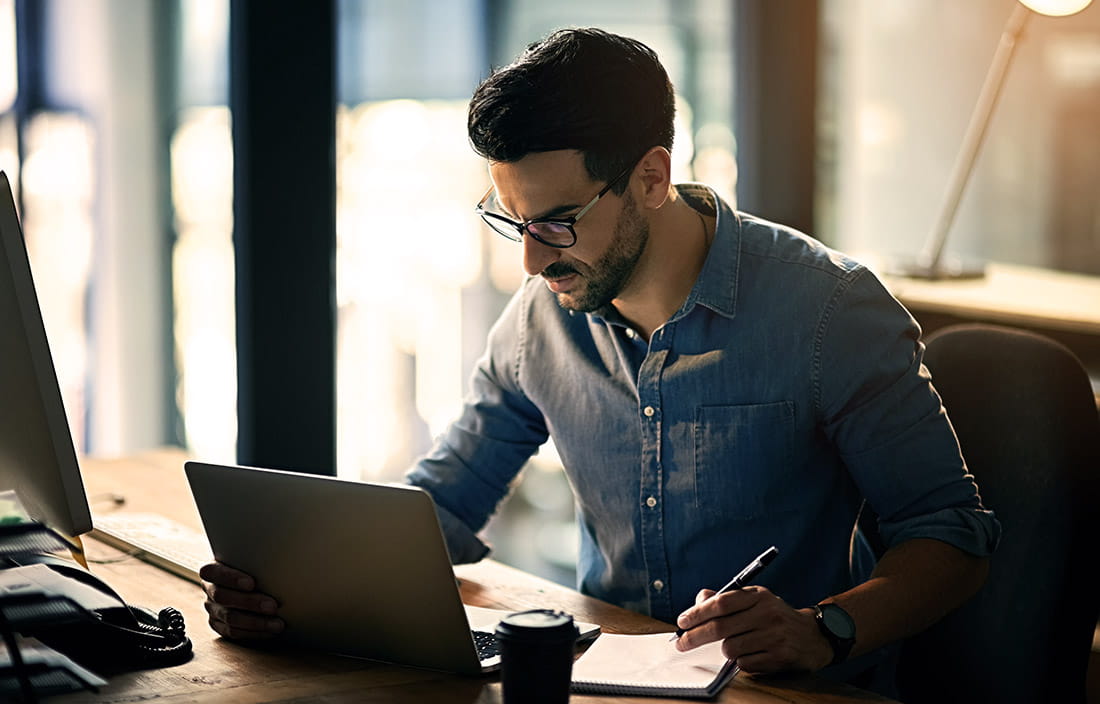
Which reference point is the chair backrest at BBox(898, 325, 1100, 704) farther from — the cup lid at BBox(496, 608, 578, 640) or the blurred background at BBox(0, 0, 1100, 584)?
the blurred background at BBox(0, 0, 1100, 584)

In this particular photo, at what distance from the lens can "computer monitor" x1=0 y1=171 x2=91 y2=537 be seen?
1.29 metres

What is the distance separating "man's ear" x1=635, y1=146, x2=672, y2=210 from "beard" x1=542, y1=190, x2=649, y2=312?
3cm

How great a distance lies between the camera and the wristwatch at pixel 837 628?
1319 mm

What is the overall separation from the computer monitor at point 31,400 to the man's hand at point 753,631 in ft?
2.08

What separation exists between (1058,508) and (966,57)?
2.79 m

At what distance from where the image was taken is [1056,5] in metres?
2.24

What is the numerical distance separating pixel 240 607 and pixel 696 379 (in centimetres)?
62

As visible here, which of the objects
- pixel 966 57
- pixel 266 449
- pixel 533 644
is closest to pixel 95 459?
pixel 266 449

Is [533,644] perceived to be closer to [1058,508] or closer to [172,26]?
[1058,508]

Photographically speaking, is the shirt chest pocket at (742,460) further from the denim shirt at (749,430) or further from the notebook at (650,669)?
the notebook at (650,669)

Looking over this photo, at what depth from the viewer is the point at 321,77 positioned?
2.51 meters

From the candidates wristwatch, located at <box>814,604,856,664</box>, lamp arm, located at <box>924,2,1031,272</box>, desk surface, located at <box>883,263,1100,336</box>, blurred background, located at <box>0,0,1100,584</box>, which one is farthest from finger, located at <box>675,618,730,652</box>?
blurred background, located at <box>0,0,1100,584</box>

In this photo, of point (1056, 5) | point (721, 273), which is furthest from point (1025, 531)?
point (1056, 5)

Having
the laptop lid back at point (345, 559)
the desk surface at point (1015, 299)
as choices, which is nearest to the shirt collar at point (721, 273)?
the laptop lid back at point (345, 559)
